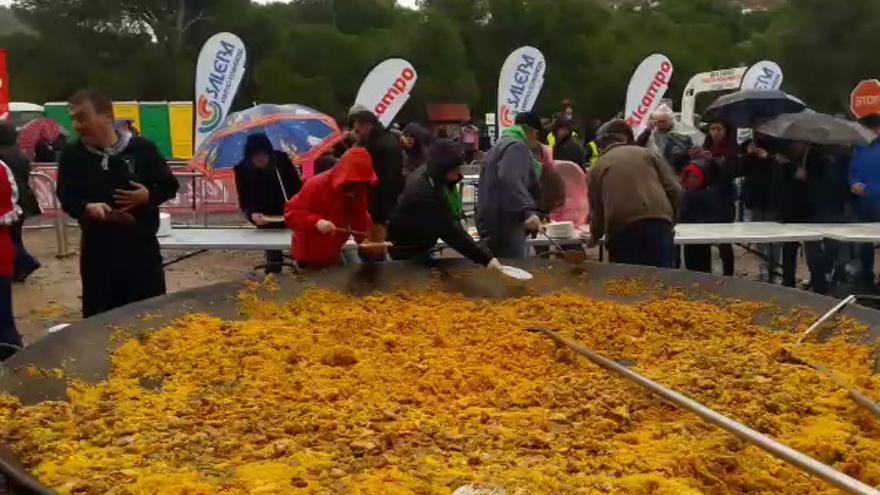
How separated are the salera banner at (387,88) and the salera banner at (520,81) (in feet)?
5.19

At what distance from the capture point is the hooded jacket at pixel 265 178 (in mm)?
6594

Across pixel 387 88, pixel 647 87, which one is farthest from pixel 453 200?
pixel 647 87

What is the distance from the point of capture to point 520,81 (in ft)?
41.0

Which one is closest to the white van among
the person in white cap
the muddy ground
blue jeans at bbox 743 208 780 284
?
the muddy ground

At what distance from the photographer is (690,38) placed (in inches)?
1314

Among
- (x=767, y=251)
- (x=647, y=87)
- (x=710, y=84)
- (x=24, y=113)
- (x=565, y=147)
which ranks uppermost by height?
(x=24, y=113)

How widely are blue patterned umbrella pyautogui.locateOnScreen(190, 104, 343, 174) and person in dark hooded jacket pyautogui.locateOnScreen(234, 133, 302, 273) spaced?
1.02ft

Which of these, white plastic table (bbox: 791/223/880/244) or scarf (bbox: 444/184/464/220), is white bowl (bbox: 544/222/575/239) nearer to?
scarf (bbox: 444/184/464/220)

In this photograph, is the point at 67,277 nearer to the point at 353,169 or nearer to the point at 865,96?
the point at 353,169

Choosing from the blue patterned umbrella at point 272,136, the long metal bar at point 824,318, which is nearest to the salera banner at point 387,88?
the blue patterned umbrella at point 272,136

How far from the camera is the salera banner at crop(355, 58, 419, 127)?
11.2 metres

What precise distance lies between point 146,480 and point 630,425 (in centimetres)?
146

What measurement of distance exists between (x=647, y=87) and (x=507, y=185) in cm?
754

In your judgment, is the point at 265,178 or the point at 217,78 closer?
the point at 265,178
